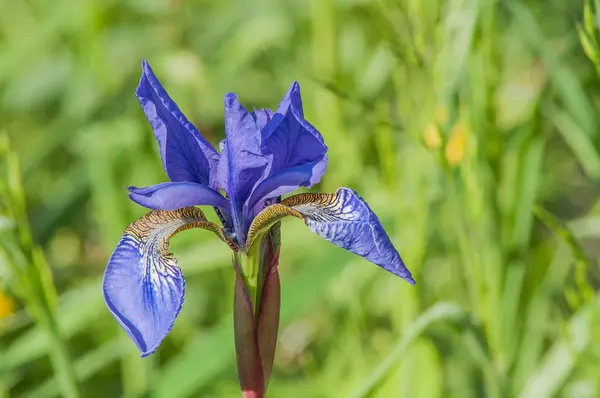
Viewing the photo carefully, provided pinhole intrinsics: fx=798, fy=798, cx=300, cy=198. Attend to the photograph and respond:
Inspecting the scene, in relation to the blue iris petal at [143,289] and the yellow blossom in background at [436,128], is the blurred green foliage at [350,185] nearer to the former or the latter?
the yellow blossom in background at [436,128]

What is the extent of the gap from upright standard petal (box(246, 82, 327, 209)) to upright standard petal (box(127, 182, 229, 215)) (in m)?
0.09

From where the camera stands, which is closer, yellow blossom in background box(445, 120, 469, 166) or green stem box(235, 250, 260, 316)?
green stem box(235, 250, 260, 316)

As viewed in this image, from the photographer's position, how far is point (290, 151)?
1.05m

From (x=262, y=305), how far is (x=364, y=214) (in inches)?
7.9

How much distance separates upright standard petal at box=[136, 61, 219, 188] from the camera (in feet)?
3.23

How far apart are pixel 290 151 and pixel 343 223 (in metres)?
0.19

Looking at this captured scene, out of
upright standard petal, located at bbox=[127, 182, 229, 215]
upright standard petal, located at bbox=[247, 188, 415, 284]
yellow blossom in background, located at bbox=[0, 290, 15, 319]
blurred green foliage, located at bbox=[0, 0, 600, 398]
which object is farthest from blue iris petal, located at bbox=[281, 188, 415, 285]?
yellow blossom in background, located at bbox=[0, 290, 15, 319]

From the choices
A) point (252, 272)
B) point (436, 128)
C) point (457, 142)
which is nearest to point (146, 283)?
point (252, 272)

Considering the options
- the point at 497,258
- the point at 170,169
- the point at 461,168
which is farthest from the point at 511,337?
the point at 170,169

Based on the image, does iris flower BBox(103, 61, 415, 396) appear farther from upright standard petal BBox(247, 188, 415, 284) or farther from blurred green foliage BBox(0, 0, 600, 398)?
blurred green foliage BBox(0, 0, 600, 398)

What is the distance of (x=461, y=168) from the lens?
1409 millimetres

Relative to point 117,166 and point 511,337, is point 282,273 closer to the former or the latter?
point 117,166

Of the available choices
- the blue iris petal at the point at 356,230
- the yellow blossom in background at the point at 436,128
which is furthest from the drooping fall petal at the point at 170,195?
the yellow blossom in background at the point at 436,128

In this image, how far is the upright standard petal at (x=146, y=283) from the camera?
2.77 ft
